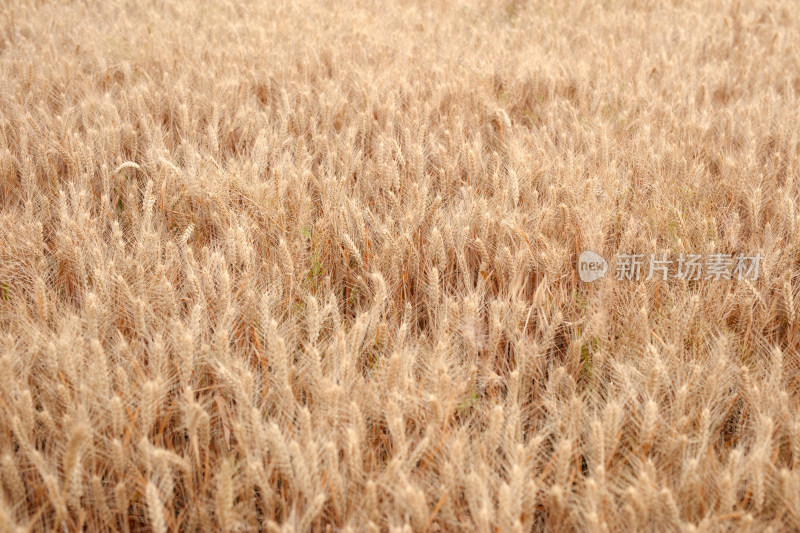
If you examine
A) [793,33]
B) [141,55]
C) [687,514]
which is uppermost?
[141,55]

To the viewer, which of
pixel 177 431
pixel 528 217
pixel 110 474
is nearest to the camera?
pixel 110 474

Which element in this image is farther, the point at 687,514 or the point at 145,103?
the point at 145,103

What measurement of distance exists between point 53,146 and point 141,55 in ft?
3.87

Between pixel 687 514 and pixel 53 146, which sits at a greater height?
pixel 53 146

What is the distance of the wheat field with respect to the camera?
3.76 feet

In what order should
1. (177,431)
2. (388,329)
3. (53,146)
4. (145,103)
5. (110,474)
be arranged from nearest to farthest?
(110,474) → (177,431) → (388,329) → (53,146) → (145,103)

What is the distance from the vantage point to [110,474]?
119cm

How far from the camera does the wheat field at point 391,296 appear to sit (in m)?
1.15

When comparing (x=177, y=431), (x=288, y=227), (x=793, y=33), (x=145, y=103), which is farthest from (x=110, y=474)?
(x=793, y=33)

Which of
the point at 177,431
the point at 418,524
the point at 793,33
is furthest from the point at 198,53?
the point at 793,33

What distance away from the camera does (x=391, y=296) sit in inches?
67.1

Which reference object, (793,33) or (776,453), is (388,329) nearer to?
(776,453)

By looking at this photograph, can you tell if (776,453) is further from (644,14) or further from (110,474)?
(644,14)

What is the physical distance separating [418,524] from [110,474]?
2.02ft
